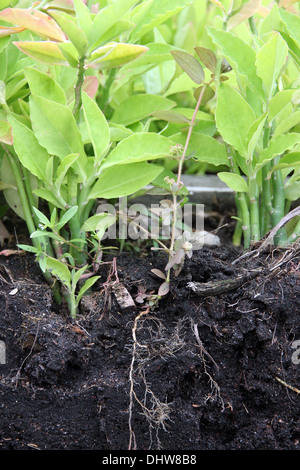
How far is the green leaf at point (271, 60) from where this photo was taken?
1.05 meters

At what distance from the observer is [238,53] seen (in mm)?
1141

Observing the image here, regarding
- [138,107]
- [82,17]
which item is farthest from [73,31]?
[138,107]

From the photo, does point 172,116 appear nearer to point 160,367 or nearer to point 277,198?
point 277,198

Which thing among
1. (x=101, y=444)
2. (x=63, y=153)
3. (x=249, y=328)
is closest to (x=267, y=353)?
(x=249, y=328)

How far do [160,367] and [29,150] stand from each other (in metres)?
0.55

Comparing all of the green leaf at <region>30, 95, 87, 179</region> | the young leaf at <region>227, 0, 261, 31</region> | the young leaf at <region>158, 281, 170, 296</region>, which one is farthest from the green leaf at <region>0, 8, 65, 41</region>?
the young leaf at <region>158, 281, 170, 296</region>

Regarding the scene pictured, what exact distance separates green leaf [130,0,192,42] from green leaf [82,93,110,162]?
29cm

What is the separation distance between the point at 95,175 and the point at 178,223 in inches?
11.7

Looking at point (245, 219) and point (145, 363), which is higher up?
point (245, 219)

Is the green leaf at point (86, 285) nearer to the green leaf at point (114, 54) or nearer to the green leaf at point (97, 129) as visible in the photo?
the green leaf at point (97, 129)

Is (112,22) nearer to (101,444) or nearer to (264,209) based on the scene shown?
(264,209)

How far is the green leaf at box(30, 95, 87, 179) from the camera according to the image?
3.34 ft

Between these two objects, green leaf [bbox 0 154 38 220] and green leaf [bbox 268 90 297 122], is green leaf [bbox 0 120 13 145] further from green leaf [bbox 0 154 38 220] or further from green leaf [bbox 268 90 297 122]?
green leaf [bbox 268 90 297 122]
